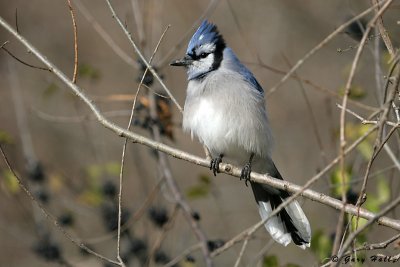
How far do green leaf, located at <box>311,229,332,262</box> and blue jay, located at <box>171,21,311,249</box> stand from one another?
28cm

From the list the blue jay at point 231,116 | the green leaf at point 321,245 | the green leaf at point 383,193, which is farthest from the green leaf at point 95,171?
the green leaf at point 383,193

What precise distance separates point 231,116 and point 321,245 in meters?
1.07

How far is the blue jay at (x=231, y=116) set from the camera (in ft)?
14.3

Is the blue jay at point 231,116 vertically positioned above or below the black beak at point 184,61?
below

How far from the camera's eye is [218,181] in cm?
975

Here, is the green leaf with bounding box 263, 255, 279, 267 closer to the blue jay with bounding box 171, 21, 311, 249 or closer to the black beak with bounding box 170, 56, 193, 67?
the blue jay with bounding box 171, 21, 311, 249

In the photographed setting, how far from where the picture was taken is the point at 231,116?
14.8ft

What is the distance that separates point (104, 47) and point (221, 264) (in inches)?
209

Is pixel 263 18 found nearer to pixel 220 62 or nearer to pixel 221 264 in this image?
pixel 221 264

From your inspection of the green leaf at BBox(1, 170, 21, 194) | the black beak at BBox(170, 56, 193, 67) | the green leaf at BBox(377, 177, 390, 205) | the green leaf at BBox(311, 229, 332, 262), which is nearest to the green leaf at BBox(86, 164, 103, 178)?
the green leaf at BBox(1, 170, 21, 194)

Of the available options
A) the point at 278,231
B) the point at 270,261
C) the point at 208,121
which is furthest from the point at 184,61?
the point at 270,261

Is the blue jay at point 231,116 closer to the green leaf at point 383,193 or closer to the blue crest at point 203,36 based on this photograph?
the blue crest at point 203,36

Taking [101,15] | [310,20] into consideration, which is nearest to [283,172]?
[310,20]

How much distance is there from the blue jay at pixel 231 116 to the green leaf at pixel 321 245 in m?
0.28
